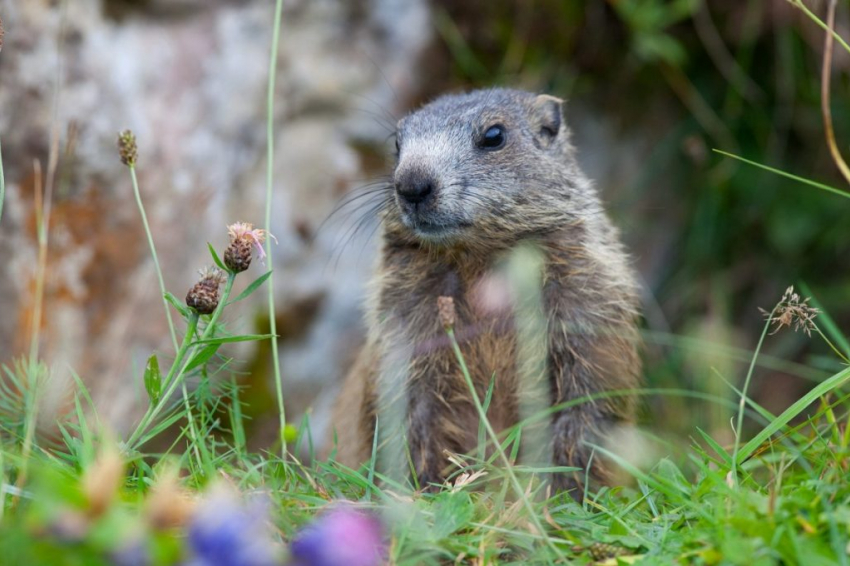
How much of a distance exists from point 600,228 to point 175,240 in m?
2.58

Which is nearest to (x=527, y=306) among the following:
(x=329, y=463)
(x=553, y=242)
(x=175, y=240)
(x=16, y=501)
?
(x=553, y=242)

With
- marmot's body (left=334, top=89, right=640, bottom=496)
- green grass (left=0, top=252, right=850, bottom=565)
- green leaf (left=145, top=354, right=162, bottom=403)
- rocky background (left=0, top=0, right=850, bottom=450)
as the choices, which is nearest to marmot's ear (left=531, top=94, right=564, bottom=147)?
marmot's body (left=334, top=89, right=640, bottom=496)

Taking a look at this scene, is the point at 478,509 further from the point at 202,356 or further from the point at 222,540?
the point at 222,540

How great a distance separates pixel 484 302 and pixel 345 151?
9.05 ft

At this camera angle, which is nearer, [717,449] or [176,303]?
[176,303]

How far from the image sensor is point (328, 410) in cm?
586

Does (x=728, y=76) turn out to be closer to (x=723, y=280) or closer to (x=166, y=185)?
(x=723, y=280)

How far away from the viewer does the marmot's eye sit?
3.72m

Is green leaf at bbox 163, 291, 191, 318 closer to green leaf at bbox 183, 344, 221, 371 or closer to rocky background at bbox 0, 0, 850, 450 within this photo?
green leaf at bbox 183, 344, 221, 371

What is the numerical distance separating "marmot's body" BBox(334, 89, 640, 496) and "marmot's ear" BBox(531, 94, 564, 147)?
0.71 ft

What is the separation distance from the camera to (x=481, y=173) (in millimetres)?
3549

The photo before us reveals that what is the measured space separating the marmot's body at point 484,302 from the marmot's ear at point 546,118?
218 mm

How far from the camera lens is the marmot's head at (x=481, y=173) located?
338 centimetres

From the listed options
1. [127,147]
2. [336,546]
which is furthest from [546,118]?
[336,546]
